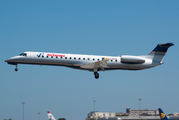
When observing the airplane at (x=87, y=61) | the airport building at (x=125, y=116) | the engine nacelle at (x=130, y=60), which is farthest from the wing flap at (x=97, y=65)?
the airport building at (x=125, y=116)

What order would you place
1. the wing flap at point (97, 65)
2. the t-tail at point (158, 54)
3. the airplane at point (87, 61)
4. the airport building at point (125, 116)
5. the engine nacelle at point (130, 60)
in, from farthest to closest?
the airport building at point (125, 116) < the t-tail at point (158, 54) < the engine nacelle at point (130, 60) < the airplane at point (87, 61) < the wing flap at point (97, 65)

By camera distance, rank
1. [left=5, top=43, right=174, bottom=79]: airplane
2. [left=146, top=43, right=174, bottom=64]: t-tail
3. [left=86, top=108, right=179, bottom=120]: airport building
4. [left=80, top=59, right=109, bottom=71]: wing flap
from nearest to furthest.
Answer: [left=80, top=59, right=109, bottom=71]: wing flap
[left=5, top=43, right=174, bottom=79]: airplane
[left=146, top=43, right=174, bottom=64]: t-tail
[left=86, top=108, right=179, bottom=120]: airport building

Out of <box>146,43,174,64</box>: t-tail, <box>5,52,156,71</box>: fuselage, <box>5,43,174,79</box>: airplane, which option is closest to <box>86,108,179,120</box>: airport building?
<box>5,43,174,79</box>: airplane

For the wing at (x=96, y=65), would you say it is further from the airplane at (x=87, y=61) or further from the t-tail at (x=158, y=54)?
the t-tail at (x=158, y=54)

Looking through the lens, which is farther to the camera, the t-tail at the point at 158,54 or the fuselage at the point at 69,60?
the t-tail at the point at 158,54

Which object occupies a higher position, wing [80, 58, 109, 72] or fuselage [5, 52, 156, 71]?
fuselage [5, 52, 156, 71]

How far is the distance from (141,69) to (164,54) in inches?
165

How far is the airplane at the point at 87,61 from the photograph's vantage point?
128ft

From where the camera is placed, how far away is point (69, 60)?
39188 millimetres

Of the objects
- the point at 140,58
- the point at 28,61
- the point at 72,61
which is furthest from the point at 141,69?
the point at 28,61

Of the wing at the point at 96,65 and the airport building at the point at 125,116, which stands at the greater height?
the wing at the point at 96,65

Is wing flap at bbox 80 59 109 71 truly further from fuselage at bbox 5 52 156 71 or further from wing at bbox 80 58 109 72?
fuselage at bbox 5 52 156 71

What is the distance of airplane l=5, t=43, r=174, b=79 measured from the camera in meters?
39.2

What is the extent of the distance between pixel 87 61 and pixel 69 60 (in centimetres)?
253
